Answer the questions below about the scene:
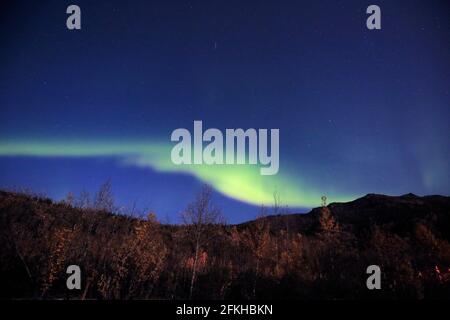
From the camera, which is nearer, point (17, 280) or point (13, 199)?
point (17, 280)

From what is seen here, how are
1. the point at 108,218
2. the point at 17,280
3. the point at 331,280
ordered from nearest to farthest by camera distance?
the point at 17,280, the point at 331,280, the point at 108,218

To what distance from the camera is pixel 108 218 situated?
36031mm

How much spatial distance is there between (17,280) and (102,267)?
5.39 meters

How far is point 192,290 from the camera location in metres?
20.7
